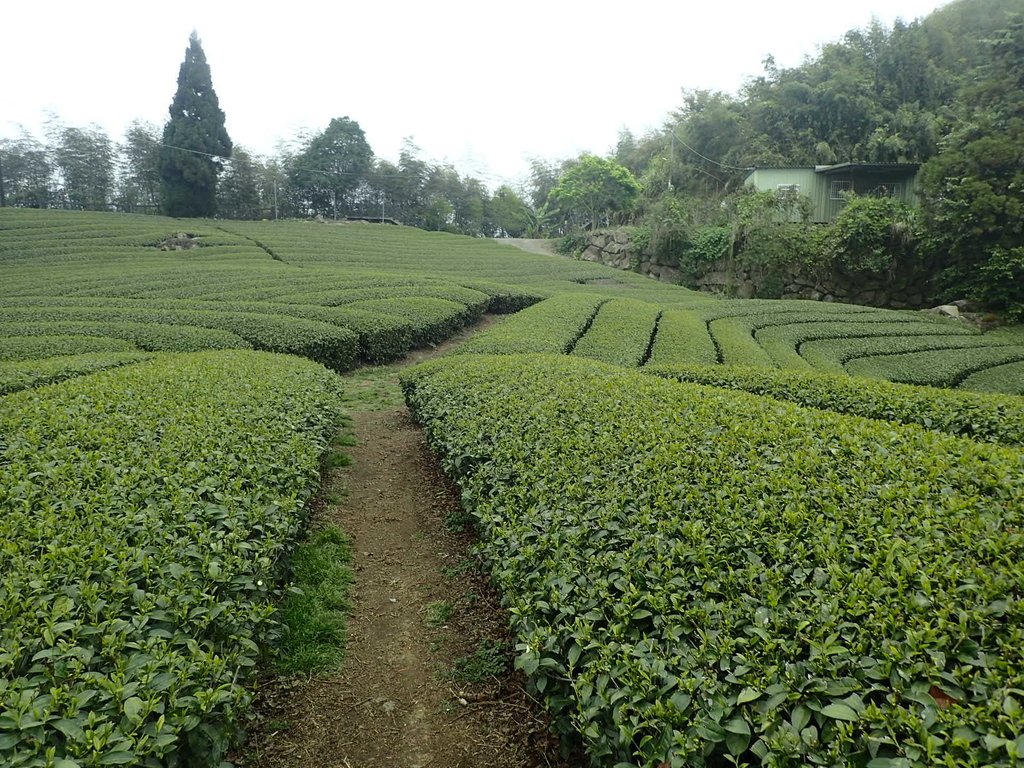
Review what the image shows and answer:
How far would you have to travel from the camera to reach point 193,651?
7.39ft

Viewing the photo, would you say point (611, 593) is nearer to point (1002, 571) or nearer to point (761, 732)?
point (761, 732)

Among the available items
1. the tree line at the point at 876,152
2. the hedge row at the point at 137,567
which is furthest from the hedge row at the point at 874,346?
the hedge row at the point at 137,567

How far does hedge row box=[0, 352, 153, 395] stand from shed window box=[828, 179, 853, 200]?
2770cm

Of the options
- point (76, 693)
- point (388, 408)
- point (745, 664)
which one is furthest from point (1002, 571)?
point (388, 408)

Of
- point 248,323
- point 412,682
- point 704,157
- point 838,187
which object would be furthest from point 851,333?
point 704,157

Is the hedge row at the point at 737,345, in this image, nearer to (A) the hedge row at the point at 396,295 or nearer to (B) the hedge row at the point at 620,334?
(B) the hedge row at the point at 620,334

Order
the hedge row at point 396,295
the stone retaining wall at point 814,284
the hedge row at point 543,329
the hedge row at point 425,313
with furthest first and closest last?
the stone retaining wall at point 814,284 → the hedge row at point 396,295 → the hedge row at point 425,313 → the hedge row at point 543,329

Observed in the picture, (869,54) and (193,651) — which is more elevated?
(869,54)

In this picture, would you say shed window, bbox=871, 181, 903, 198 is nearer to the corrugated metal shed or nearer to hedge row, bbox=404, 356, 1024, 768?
the corrugated metal shed

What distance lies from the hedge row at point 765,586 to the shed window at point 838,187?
2630 centimetres

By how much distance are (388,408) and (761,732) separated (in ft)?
24.5

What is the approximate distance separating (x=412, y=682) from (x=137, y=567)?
1.60 metres

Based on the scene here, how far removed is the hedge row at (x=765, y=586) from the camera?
188 centimetres

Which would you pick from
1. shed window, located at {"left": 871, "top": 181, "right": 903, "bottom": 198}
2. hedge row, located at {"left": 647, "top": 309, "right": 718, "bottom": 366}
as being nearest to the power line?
shed window, located at {"left": 871, "top": 181, "right": 903, "bottom": 198}
